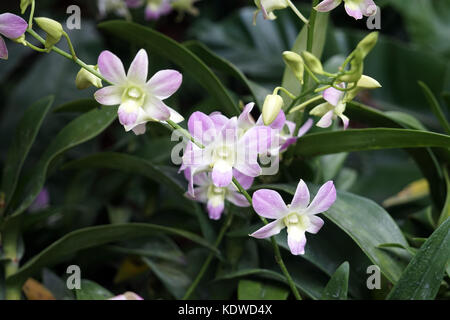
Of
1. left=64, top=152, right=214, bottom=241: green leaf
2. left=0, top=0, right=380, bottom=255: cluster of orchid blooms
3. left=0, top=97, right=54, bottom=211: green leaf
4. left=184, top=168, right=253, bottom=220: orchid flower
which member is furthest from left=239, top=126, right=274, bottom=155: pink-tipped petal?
left=0, top=97, right=54, bottom=211: green leaf

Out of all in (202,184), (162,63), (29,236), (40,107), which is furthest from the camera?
(162,63)

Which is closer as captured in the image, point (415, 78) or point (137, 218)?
point (137, 218)

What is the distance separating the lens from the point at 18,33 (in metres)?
0.47

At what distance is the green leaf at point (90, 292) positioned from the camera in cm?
60

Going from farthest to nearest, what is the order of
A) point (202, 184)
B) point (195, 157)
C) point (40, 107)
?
point (40, 107)
point (202, 184)
point (195, 157)

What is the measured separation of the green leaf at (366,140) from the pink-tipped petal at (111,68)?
232mm

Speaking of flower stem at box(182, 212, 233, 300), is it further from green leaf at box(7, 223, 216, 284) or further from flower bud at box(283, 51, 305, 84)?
flower bud at box(283, 51, 305, 84)

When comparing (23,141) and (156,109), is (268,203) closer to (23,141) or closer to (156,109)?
(156,109)

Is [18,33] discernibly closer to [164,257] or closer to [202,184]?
[202,184]

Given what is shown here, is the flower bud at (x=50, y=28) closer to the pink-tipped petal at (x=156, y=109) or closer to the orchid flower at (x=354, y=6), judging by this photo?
the pink-tipped petal at (x=156, y=109)

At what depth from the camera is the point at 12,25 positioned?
470 mm

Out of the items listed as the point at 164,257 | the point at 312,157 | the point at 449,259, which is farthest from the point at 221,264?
the point at 449,259
